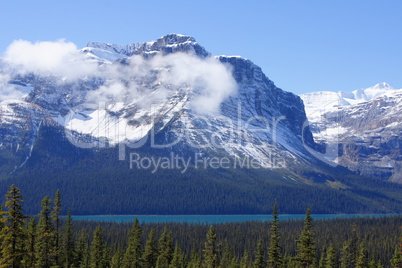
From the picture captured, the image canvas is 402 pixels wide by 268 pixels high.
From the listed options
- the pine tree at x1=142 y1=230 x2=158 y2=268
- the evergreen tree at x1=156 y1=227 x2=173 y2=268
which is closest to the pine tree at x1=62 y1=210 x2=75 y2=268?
the pine tree at x1=142 y1=230 x2=158 y2=268

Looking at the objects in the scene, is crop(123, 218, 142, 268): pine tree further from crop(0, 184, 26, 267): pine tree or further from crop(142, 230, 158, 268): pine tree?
crop(0, 184, 26, 267): pine tree

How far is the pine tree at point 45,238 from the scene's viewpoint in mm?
75812

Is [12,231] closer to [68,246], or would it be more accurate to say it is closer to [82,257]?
[68,246]

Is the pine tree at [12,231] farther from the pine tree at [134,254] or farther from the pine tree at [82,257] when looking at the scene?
the pine tree at [134,254]

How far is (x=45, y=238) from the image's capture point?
265 ft

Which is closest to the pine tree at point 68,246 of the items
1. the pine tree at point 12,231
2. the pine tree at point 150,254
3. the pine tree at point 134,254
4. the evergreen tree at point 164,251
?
the pine tree at point 134,254

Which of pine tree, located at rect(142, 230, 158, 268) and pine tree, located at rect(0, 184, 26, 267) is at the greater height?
pine tree, located at rect(0, 184, 26, 267)

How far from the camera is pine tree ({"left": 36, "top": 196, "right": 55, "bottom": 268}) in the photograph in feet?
249

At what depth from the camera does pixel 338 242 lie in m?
192

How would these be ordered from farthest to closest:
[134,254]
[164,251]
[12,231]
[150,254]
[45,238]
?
[164,251], [134,254], [150,254], [45,238], [12,231]

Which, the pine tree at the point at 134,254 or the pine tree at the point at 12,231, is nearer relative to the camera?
the pine tree at the point at 12,231

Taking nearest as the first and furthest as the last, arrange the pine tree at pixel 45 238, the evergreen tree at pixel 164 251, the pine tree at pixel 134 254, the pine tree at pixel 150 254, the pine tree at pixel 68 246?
1. the pine tree at pixel 45 238
2. the pine tree at pixel 68 246
3. the pine tree at pixel 150 254
4. the pine tree at pixel 134 254
5. the evergreen tree at pixel 164 251

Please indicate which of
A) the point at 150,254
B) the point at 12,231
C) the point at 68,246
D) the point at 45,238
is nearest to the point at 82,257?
the point at 68,246

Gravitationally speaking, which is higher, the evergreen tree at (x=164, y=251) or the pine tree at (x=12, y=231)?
the pine tree at (x=12, y=231)
